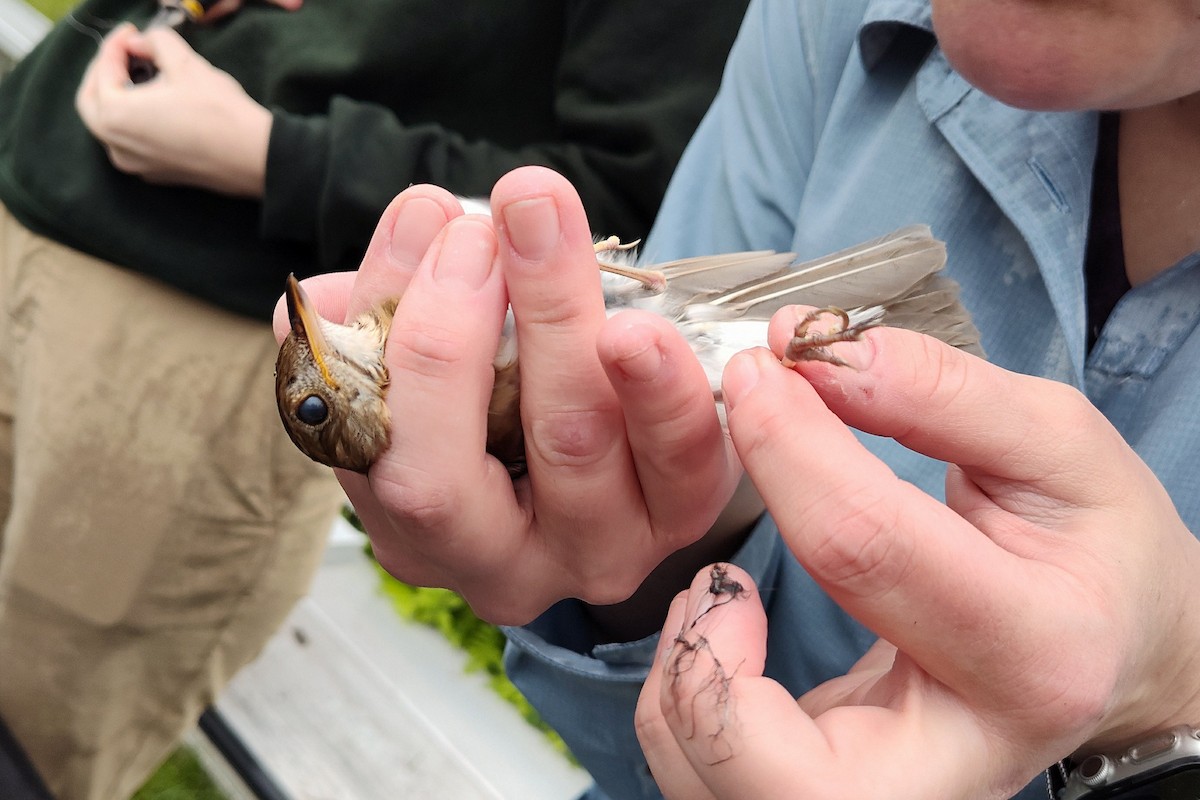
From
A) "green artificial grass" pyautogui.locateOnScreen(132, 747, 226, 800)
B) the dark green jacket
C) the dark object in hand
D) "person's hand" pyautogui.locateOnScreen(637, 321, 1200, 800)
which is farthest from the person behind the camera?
"green artificial grass" pyautogui.locateOnScreen(132, 747, 226, 800)

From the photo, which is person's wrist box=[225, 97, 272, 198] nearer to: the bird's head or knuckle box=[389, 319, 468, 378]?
the bird's head

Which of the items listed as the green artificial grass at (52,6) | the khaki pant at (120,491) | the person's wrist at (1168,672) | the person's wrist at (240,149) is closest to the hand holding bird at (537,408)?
the person's wrist at (1168,672)

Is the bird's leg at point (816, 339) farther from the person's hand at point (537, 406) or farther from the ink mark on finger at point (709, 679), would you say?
the ink mark on finger at point (709, 679)

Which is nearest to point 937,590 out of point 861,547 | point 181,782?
point 861,547

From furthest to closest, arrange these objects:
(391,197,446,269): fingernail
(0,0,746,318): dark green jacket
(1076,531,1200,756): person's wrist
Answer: (0,0,746,318): dark green jacket → (391,197,446,269): fingernail → (1076,531,1200,756): person's wrist

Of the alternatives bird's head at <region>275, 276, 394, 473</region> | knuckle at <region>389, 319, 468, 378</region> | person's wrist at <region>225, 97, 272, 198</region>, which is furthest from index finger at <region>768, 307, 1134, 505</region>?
person's wrist at <region>225, 97, 272, 198</region>

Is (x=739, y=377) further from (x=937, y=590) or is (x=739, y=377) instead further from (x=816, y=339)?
(x=937, y=590)
